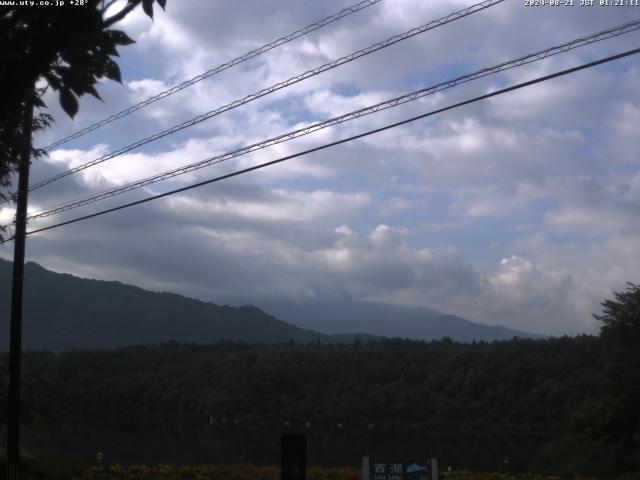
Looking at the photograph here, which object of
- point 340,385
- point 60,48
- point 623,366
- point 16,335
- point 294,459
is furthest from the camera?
point 340,385

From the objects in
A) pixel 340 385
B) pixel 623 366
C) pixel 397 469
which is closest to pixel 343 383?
pixel 340 385

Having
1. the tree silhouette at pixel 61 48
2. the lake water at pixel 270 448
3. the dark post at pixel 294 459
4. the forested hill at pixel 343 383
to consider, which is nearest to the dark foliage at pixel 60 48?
the tree silhouette at pixel 61 48

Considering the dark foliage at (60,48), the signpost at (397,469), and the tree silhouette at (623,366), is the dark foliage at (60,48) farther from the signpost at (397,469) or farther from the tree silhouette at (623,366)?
the tree silhouette at (623,366)

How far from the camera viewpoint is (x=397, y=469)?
38.1 feet

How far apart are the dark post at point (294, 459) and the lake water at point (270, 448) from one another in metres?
14.3

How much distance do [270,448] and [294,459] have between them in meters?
32.0

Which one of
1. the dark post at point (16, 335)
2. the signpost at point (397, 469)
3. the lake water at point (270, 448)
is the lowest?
the lake water at point (270, 448)

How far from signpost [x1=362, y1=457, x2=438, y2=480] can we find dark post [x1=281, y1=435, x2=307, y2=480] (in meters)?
0.87

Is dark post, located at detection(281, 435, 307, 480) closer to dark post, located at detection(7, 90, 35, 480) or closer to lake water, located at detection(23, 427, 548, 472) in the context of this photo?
dark post, located at detection(7, 90, 35, 480)

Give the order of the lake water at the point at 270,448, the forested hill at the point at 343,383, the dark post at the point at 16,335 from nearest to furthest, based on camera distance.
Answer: the dark post at the point at 16,335 < the lake water at the point at 270,448 < the forested hill at the point at 343,383

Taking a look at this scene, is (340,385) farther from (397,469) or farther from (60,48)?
(60,48)

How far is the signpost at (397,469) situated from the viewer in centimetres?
1157

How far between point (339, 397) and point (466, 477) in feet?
201

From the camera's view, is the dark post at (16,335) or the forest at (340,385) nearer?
the dark post at (16,335)
